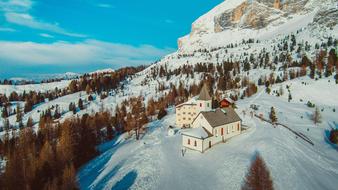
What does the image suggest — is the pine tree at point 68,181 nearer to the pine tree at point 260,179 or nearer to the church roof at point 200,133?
the pine tree at point 260,179

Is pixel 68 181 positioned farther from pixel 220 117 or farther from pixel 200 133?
pixel 220 117

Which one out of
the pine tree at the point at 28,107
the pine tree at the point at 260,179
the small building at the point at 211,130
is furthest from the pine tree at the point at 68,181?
the pine tree at the point at 28,107

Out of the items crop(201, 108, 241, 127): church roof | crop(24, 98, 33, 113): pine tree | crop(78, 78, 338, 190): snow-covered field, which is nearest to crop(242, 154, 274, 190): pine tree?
crop(78, 78, 338, 190): snow-covered field

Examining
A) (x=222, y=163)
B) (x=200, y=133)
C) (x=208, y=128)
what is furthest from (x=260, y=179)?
(x=208, y=128)

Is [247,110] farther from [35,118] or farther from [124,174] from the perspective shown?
[35,118]

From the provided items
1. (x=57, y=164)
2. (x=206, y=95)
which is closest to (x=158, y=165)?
(x=57, y=164)

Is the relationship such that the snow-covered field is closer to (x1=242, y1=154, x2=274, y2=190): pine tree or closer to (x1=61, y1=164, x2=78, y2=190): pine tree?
(x1=61, y1=164, x2=78, y2=190): pine tree

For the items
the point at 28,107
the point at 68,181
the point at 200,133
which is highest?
the point at 200,133
